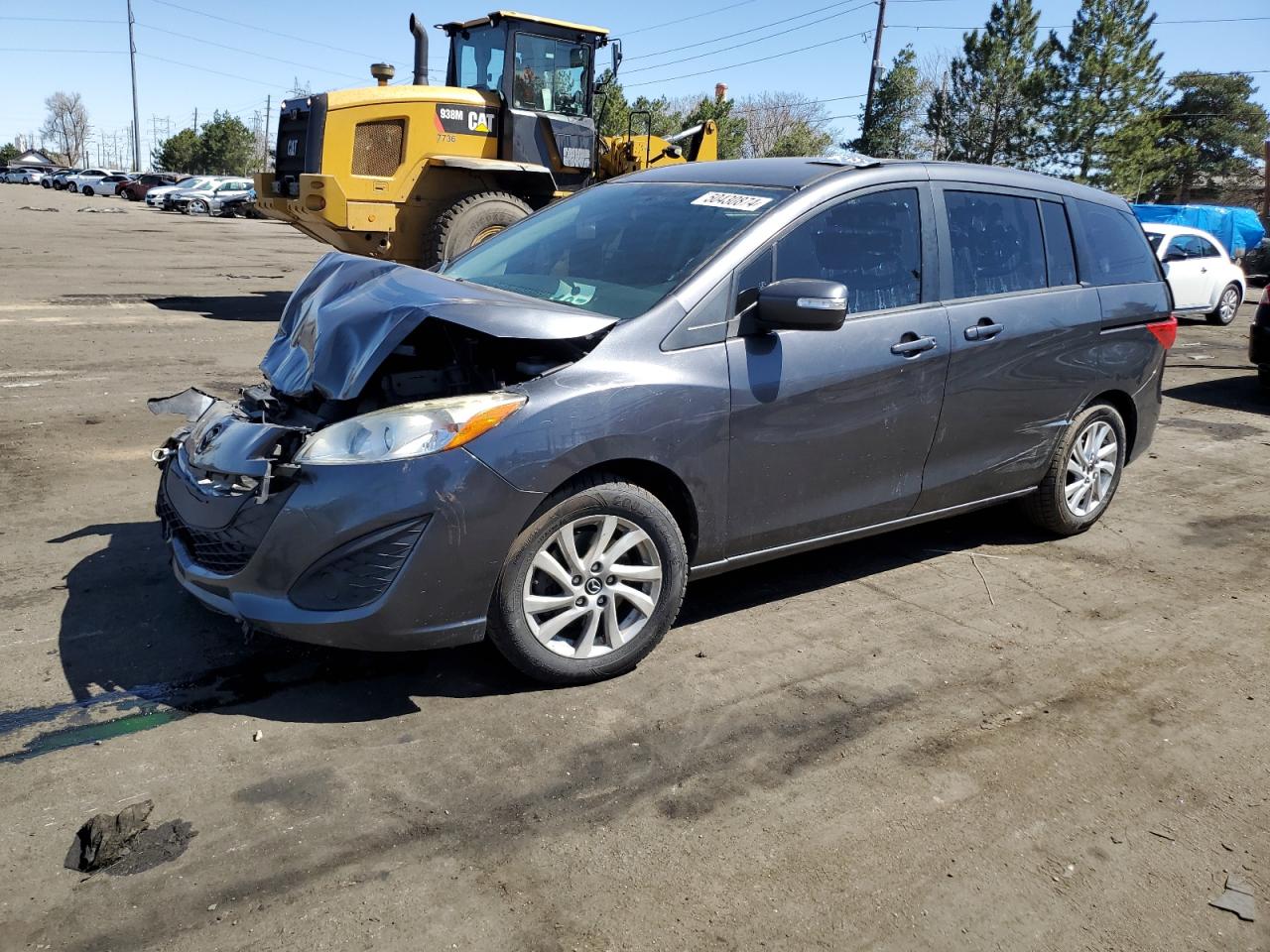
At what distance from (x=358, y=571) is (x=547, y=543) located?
2.05ft

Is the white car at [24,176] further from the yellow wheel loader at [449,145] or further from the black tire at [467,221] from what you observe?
the black tire at [467,221]

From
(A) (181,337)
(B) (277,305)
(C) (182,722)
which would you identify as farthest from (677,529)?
(B) (277,305)

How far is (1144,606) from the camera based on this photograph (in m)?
4.88

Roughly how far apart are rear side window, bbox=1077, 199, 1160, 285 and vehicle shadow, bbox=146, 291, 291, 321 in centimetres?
958

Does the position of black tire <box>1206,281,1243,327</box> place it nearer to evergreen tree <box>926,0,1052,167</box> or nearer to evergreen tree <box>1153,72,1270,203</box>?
evergreen tree <box>926,0,1052,167</box>

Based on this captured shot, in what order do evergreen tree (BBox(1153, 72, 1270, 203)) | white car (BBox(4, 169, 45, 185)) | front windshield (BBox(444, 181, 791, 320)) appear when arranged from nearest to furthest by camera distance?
front windshield (BBox(444, 181, 791, 320)), evergreen tree (BBox(1153, 72, 1270, 203)), white car (BBox(4, 169, 45, 185))

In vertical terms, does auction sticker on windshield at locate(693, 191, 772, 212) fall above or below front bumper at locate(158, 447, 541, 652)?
above

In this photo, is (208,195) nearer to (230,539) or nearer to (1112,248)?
(1112,248)

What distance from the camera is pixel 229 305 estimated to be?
A: 13867 mm

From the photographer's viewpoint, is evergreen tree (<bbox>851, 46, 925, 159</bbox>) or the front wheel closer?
the front wheel

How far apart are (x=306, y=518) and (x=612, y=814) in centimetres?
128

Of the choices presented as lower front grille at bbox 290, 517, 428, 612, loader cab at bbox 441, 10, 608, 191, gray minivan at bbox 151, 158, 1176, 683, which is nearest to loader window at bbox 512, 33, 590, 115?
loader cab at bbox 441, 10, 608, 191

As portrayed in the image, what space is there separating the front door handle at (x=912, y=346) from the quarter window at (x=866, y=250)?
0.51 ft

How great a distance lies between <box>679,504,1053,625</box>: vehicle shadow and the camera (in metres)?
4.75
